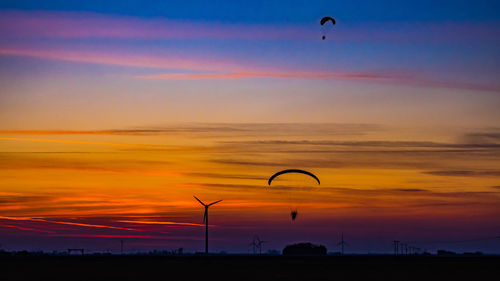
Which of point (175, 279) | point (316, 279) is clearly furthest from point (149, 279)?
point (316, 279)

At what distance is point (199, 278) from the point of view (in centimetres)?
8712

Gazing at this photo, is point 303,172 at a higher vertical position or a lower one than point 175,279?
higher

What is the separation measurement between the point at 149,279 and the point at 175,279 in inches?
122

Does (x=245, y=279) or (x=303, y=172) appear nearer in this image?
(x=245, y=279)

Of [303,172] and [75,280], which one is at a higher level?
[303,172]

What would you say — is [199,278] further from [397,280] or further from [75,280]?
[397,280]

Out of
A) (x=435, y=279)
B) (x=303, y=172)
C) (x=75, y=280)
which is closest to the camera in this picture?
(x=75, y=280)

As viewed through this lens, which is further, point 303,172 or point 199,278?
point 303,172

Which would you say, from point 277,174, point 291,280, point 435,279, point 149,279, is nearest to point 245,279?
point 291,280

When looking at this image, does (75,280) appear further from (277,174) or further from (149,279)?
(277,174)

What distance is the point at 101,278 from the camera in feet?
284

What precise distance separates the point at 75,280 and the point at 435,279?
44831 millimetres

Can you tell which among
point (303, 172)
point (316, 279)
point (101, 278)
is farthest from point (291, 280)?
point (303, 172)

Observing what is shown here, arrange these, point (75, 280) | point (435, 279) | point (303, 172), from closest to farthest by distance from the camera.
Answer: point (75, 280) → point (435, 279) → point (303, 172)
